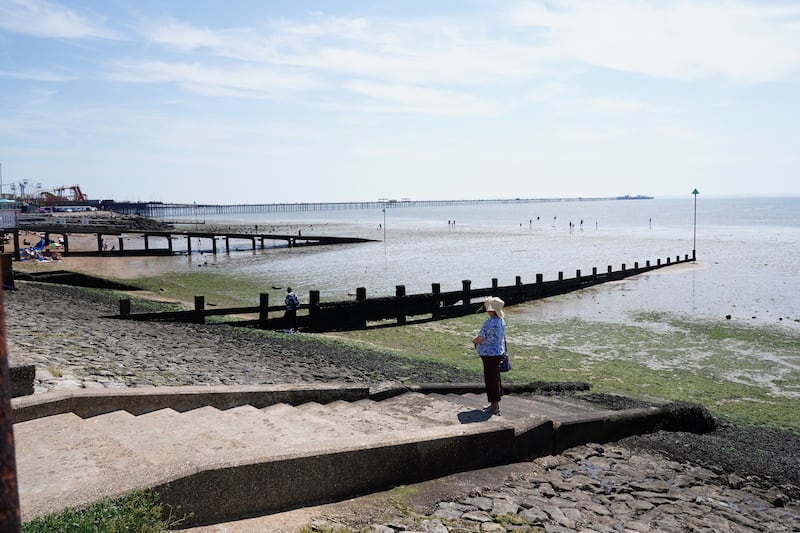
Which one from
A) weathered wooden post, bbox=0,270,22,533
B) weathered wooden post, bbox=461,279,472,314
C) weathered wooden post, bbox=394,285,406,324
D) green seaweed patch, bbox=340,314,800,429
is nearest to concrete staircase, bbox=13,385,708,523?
weathered wooden post, bbox=0,270,22,533

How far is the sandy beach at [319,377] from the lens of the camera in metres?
6.36

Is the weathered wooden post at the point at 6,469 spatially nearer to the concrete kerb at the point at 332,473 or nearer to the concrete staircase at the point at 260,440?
the concrete staircase at the point at 260,440

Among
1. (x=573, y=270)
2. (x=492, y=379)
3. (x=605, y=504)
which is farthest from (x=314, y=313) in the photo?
(x=573, y=270)

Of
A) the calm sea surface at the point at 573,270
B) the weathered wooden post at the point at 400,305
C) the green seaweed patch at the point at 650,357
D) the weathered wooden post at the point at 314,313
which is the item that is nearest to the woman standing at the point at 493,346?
the green seaweed patch at the point at 650,357

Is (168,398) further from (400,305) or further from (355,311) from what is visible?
(400,305)

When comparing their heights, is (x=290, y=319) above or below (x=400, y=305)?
above

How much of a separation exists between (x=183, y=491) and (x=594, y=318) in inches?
973

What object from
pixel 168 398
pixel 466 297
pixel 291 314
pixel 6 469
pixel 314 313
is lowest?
pixel 466 297

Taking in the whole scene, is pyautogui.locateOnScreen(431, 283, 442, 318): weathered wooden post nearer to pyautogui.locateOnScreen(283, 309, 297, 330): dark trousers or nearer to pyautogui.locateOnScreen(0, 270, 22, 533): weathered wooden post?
pyautogui.locateOnScreen(283, 309, 297, 330): dark trousers

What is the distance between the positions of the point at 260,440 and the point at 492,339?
3464mm

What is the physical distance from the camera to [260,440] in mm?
6762

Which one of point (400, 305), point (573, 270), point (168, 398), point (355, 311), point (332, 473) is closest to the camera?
point (332, 473)

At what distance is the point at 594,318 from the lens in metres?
27.3

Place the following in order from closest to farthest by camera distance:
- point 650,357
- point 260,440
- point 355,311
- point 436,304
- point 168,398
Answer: point 260,440 < point 168,398 < point 650,357 < point 355,311 < point 436,304
